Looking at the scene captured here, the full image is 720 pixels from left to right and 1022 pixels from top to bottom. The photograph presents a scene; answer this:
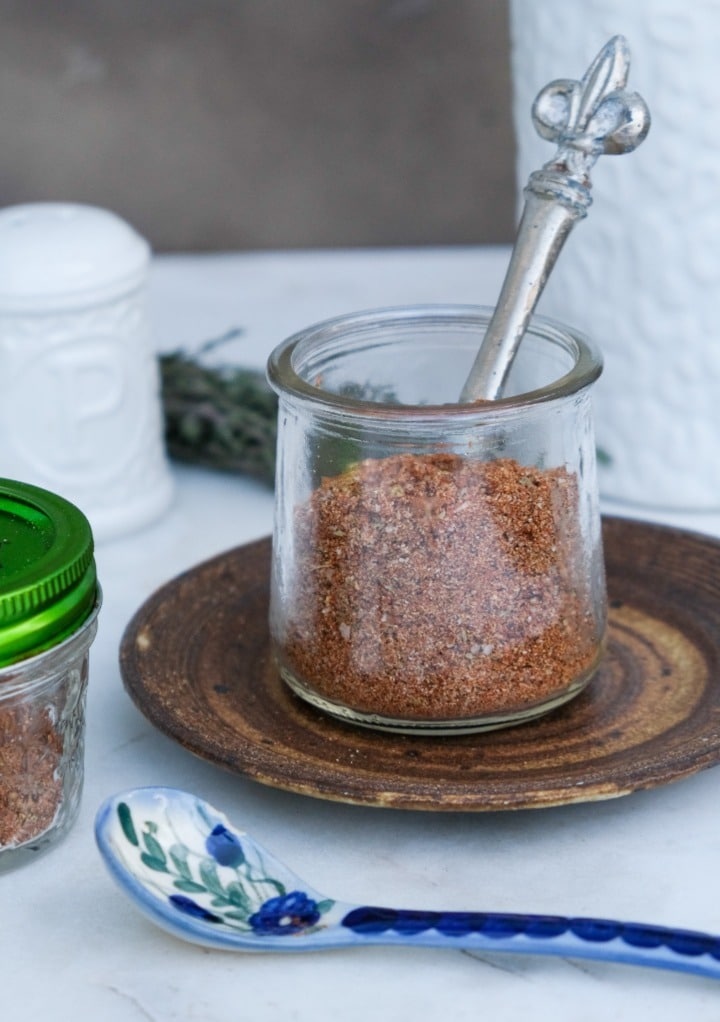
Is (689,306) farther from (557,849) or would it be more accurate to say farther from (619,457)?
(557,849)

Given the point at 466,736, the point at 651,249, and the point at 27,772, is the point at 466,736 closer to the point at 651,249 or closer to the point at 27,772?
the point at 27,772

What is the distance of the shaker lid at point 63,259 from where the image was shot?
71cm

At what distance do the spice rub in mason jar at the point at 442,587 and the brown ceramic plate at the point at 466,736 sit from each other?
18 millimetres

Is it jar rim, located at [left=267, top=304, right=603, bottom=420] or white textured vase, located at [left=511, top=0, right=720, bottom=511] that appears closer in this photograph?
jar rim, located at [left=267, top=304, right=603, bottom=420]

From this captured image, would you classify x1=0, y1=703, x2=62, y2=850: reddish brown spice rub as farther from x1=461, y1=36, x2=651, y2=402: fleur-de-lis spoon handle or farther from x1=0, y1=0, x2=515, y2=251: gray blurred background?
x1=0, y1=0, x2=515, y2=251: gray blurred background

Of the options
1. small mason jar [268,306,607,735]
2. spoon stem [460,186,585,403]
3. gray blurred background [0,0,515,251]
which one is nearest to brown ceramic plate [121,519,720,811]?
small mason jar [268,306,607,735]

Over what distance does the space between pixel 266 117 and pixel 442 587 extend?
76 centimetres

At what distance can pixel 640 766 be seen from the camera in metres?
0.46

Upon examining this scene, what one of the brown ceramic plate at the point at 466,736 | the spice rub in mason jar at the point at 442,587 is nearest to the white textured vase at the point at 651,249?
the brown ceramic plate at the point at 466,736

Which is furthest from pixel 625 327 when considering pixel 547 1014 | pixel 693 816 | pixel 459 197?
pixel 459 197

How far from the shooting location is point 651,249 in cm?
71

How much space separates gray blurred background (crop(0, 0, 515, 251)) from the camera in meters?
1.13

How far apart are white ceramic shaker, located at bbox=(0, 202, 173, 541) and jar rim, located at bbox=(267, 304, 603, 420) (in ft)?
0.62

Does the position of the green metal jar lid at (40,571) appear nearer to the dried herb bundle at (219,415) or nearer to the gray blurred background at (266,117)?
the dried herb bundle at (219,415)
